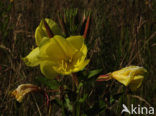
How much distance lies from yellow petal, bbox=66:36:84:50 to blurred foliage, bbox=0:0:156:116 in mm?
136

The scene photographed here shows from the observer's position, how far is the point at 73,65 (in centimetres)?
94

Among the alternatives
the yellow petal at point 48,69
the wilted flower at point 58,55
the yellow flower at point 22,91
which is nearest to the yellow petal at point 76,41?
the wilted flower at point 58,55

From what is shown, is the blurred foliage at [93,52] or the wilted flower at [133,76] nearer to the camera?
the wilted flower at [133,76]

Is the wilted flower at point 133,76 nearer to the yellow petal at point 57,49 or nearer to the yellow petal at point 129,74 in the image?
the yellow petal at point 129,74

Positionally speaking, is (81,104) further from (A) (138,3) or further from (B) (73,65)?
(A) (138,3)

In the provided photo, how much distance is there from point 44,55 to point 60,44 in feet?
0.28

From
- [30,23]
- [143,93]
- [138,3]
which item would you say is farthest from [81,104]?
[138,3]

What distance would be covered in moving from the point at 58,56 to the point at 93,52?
0.64 meters

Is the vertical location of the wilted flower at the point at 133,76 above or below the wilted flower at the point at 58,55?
below

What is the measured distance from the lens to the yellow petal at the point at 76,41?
0.88 metres

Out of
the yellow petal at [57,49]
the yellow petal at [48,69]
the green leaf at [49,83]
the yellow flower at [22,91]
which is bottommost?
the yellow flower at [22,91]

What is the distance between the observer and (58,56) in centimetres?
99

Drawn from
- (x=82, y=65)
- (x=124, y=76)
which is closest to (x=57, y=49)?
(x=82, y=65)

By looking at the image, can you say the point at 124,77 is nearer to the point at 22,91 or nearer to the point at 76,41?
→ the point at 76,41
